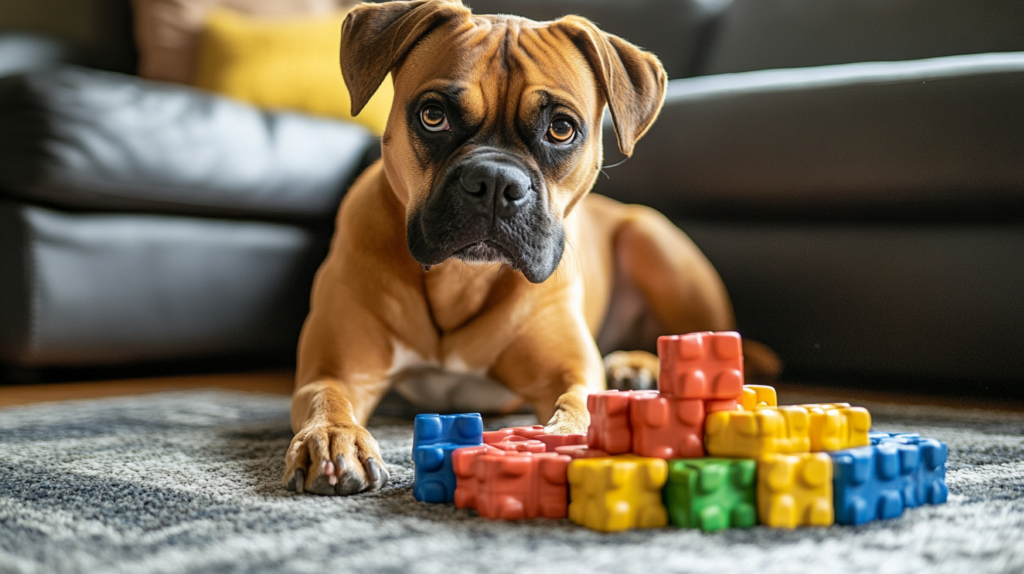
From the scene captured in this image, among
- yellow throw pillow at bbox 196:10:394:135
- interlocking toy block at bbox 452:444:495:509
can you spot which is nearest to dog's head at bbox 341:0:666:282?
interlocking toy block at bbox 452:444:495:509

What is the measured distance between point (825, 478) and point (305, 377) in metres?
1.02

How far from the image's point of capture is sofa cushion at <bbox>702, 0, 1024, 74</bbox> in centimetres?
276

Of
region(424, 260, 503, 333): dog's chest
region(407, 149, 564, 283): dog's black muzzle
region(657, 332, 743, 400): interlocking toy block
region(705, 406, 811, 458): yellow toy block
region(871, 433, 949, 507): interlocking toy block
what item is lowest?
region(871, 433, 949, 507): interlocking toy block

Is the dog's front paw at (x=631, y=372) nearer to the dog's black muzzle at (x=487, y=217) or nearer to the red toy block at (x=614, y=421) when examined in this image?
the dog's black muzzle at (x=487, y=217)

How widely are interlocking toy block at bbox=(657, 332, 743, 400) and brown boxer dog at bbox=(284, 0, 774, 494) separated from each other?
409 mm

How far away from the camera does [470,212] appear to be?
58.0 inches

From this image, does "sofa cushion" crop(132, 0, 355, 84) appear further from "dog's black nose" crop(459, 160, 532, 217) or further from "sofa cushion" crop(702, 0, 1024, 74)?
"dog's black nose" crop(459, 160, 532, 217)

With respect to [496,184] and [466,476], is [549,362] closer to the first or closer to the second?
[496,184]

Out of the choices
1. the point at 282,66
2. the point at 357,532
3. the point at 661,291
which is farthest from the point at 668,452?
the point at 282,66

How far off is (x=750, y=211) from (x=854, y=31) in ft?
3.32

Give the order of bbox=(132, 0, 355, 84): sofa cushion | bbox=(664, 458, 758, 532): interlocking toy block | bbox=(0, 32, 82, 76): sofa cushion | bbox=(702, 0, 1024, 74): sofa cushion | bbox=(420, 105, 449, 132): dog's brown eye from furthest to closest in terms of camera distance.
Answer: bbox=(132, 0, 355, 84): sofa cushion
bbox=(0, 32, 82, 76): sofa cushion
bbox=(702, 0, 1024, 74): sofa cushion
bbox=(420, 105, 449, 132): dog's brown eye
bbox=(664, 458, 758, 532): interlocking toy block

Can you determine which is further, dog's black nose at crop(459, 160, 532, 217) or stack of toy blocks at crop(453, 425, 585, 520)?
dog's black nose at crop(459, 160, 532, 217)

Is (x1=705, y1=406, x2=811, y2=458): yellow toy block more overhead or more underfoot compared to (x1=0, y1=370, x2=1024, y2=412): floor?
more overhead

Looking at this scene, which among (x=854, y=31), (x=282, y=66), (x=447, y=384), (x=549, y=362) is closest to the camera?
(x=549, y=362)
